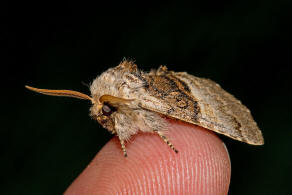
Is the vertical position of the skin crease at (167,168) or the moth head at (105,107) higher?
the moth head at (105,107)

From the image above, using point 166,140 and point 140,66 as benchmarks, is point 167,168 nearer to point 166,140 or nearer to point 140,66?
point 166,140

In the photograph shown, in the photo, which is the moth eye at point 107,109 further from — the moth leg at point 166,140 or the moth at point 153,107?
the moth leg at point 166,140

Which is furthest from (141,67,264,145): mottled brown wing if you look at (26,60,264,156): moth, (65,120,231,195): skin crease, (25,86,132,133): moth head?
(65,120,231,195): skin crease

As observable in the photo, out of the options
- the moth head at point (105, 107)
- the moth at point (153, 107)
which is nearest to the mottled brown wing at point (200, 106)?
the moth at point (153, 107)

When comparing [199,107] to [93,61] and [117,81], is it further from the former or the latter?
[93,61]

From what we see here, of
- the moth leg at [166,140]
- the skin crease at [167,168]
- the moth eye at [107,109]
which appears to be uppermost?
the moth eye at [107,109]

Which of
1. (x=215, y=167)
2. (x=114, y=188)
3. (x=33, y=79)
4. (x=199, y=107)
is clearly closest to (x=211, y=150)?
(x=215, y=167)
